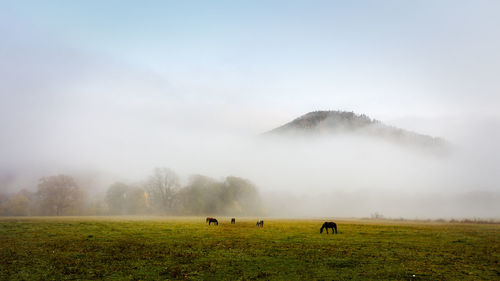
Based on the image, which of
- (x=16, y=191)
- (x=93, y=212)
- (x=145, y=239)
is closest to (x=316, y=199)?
(x=93, y=212)

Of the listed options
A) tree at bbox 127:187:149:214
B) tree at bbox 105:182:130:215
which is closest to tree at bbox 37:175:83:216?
tree at bbox 105:182:130:215

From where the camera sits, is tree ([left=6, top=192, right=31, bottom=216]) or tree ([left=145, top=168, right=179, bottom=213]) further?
tree ([left=145, top=168, right=179, bottom=213])

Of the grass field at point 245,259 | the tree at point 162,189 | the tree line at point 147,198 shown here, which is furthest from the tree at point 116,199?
the grass field at point 245,259

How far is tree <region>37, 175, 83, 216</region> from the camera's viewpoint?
9819 centimetres

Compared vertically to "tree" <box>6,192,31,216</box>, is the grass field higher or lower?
higher

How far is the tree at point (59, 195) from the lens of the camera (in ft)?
322

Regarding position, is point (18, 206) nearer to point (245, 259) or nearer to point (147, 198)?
point (147, 198)

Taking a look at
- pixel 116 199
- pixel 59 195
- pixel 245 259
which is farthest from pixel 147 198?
pixel 245 259

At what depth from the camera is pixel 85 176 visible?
130m

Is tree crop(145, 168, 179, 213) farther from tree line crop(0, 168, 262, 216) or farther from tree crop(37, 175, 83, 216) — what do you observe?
tree crop(37, 175, 83, 216)

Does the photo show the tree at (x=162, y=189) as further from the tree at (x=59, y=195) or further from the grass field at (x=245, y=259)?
the grass field at (x=245, y=259)

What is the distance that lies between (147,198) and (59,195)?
31.8 meters

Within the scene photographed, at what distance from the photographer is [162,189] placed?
13062 centimetres

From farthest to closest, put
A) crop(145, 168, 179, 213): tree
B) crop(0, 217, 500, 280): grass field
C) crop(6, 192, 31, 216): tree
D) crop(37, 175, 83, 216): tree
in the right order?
crop(145, 168, 179, 213): tree < crop(6, 192, 31, 216): tree < crop(37, 175, 83, 216): tree < crop(0, 217, 500, 280): grass field
